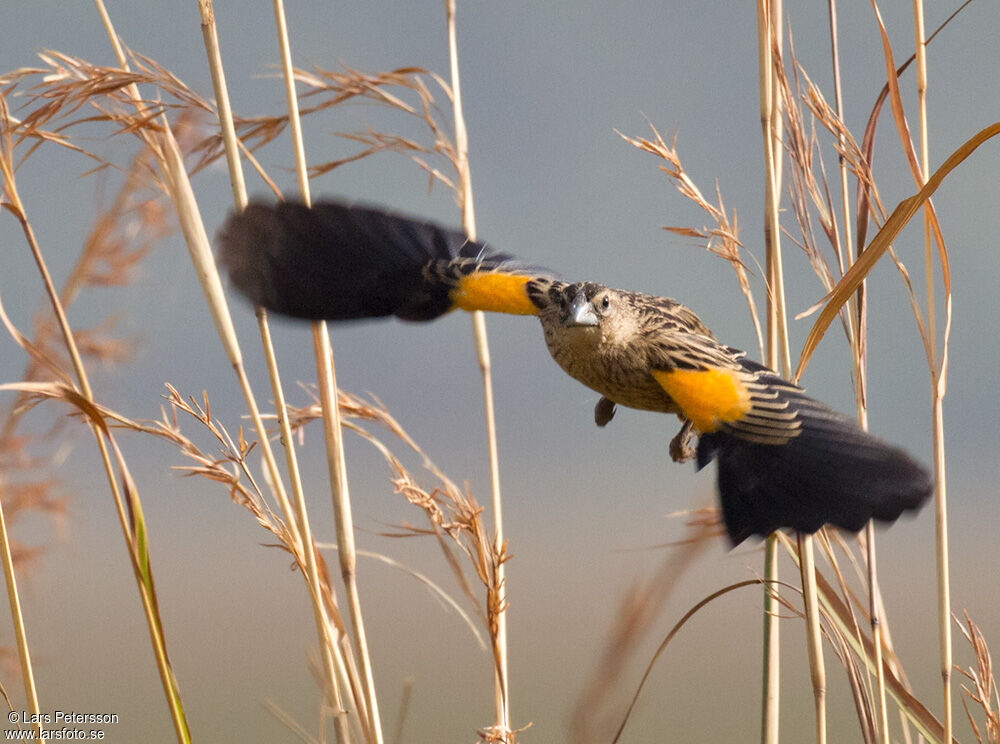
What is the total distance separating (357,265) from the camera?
170cm

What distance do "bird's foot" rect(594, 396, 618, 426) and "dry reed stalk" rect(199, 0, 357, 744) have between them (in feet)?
2.27

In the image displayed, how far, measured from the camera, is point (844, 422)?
4.51 feet

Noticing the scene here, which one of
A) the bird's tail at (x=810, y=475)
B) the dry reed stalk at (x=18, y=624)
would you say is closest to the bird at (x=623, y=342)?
the bird's tail at (x=810, y=475)

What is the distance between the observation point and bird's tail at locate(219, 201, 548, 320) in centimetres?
157

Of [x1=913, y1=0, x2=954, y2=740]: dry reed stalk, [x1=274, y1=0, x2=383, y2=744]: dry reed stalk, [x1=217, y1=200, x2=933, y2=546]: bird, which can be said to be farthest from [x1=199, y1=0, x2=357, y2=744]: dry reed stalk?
[x1=913, y1=0, x2=954, y2=740]: dry reed stalk

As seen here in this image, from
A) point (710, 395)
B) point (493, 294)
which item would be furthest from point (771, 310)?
point (493, 294)

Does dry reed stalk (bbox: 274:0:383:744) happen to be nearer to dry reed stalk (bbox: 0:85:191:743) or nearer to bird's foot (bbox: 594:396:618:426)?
dry reed stalk (bbox: 0:85:191:743)

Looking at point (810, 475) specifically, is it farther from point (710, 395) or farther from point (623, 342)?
point (623, 342)

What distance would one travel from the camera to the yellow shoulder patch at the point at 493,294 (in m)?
1.67

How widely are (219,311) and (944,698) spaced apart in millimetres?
1162

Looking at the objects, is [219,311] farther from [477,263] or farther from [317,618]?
[477,263]

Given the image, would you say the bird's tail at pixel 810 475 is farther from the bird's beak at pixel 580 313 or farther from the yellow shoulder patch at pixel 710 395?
the bird's beak at pixel 580 313

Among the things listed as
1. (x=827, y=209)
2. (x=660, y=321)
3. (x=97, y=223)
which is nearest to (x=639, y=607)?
(x=660, y=321)

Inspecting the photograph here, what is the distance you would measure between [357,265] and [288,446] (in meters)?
0.49
